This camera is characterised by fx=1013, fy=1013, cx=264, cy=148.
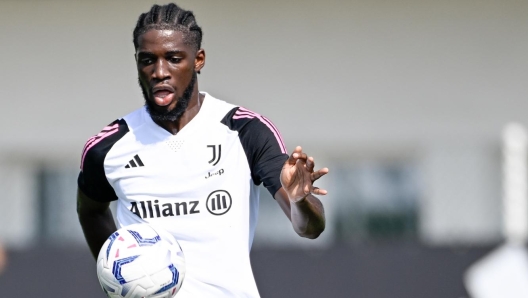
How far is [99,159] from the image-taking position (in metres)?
4.73

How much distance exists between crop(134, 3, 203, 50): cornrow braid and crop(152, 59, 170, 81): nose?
0.56 feet

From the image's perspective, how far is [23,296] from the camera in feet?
26.9

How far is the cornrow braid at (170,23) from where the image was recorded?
15.0 feet

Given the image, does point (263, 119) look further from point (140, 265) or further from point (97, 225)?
point (97, 225)

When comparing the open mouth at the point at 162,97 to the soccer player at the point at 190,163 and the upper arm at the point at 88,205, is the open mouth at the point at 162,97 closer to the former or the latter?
the soccer player at the point at 190,163

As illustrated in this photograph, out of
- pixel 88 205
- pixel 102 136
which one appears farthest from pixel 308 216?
pixel 88 205

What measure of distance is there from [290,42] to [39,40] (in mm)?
2999

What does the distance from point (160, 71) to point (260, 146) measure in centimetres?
55

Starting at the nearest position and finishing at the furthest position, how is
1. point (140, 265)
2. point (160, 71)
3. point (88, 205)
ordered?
point (140, 265), point (160, 71), point (88, 205)

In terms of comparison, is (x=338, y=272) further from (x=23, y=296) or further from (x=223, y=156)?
(x=223, y=156)

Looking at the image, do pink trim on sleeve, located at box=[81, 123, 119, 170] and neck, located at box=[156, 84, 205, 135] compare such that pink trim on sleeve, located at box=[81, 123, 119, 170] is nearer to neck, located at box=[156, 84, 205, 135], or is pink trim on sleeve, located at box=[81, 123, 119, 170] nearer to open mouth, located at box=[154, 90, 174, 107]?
neck, located at box=[156, 84, 205, 135]

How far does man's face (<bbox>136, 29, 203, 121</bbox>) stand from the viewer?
4.50 m

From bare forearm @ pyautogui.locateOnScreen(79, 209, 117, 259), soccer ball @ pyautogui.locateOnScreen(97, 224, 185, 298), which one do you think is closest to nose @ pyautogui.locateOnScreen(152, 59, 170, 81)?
soccer ball @ pyautogui.locateOnScreen(97, 224, 185, 298)

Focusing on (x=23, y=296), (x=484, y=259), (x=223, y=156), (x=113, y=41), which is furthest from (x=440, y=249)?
(x=113, y=41)
